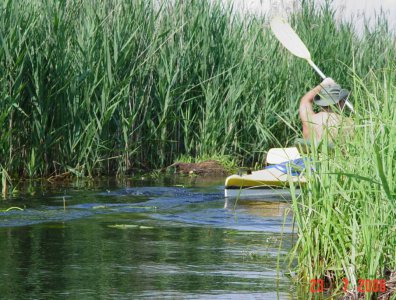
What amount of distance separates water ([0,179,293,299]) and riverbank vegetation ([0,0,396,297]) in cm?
83

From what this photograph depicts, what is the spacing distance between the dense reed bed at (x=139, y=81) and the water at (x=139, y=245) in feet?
2.70

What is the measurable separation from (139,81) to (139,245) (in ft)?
18.4

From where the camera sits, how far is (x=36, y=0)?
11.6m

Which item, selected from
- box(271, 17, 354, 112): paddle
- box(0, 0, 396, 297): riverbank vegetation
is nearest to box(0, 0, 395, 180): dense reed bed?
box(0, 0, 396, 297): riverbank vegetation

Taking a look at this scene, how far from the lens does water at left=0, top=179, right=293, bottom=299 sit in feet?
19.4

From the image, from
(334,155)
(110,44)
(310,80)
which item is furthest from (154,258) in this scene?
(310,80)

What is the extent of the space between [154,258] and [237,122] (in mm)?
7405

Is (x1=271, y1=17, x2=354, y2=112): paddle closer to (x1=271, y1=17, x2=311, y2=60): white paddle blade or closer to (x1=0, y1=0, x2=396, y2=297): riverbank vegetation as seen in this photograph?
(x1=271, y1=17, x2=311, y2=60): white paddle blade

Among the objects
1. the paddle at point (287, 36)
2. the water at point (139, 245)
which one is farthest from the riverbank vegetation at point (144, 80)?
the water at point (139, 245)

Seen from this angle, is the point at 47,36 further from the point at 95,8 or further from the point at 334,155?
the point at 334,155

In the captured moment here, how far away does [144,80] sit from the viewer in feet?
43.3
